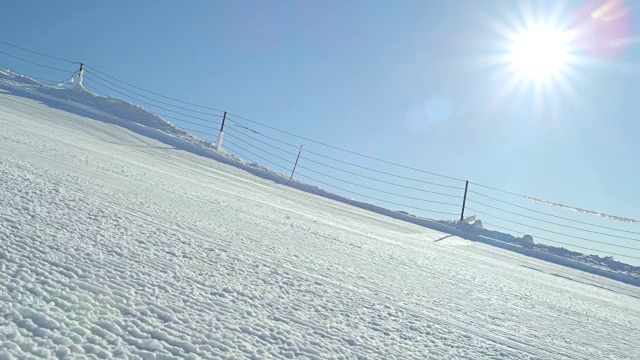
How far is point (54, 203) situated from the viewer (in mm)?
2014

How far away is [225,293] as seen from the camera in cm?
142

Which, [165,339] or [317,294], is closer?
[165,339]

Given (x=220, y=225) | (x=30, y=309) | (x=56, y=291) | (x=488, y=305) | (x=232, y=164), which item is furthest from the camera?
(x=232, y=164)

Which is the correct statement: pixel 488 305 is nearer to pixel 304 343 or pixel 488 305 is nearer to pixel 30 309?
pixel 304 343

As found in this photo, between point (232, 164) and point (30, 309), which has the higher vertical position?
point (232, 164)

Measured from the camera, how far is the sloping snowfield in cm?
108

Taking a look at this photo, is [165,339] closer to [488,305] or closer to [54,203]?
[54,203]

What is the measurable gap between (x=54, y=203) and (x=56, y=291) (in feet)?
3.40

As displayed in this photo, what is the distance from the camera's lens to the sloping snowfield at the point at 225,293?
42.5 inches

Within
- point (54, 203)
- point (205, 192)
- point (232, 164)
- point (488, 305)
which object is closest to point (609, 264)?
point (488, 305)

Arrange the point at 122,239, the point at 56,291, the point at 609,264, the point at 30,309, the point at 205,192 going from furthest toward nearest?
the point at 609,264 → the point at 205,192 → the point at 122,239 → the point at 56,291 → the point at 30,309

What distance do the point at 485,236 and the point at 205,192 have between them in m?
5.08

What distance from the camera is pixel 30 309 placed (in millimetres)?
1042

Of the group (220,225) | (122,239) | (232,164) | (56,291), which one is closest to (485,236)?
(232,164)
